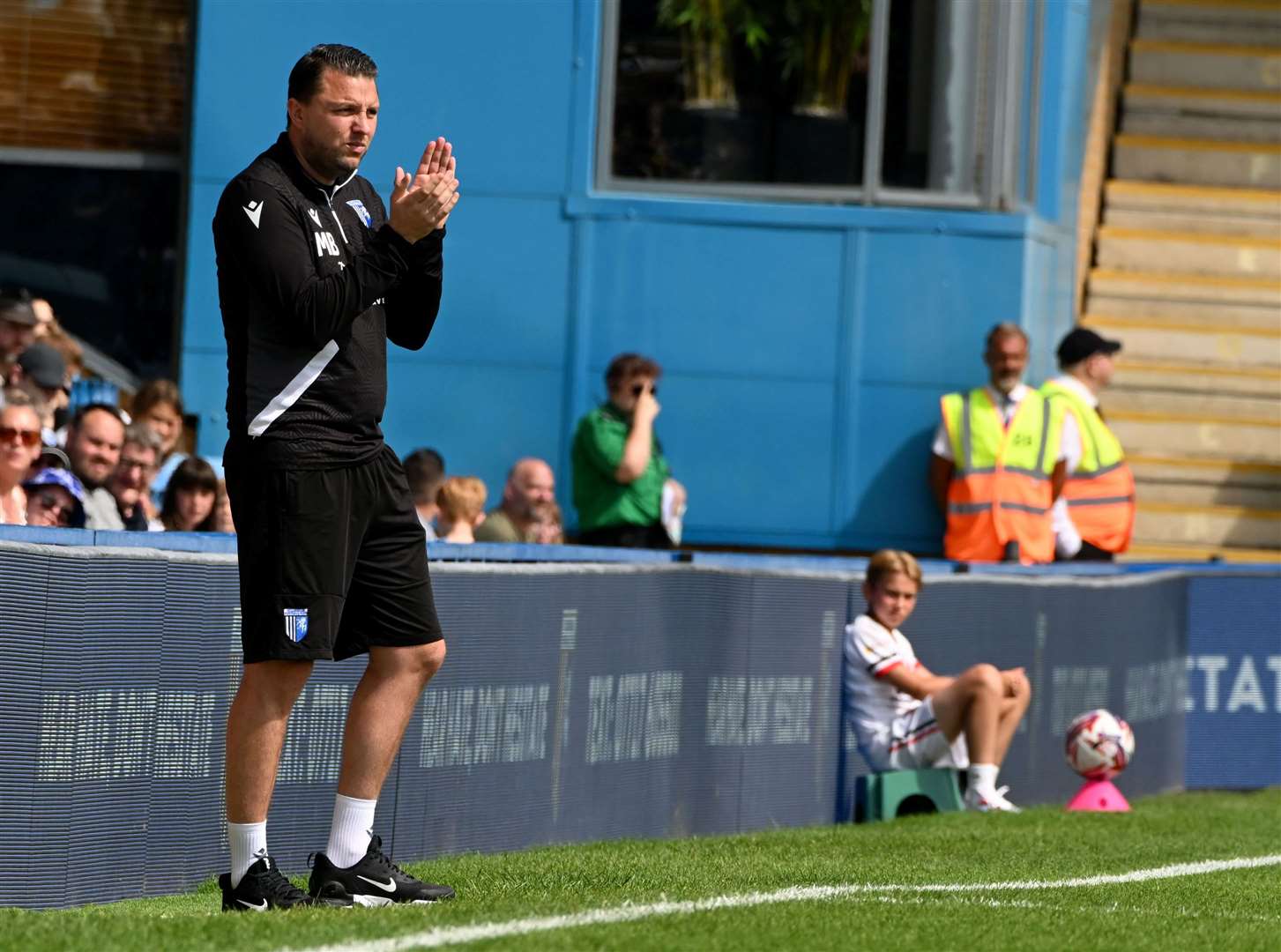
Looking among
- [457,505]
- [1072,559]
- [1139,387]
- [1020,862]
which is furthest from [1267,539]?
[1020,862]

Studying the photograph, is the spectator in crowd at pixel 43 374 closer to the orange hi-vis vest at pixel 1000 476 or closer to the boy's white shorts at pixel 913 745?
the boy's white shorts at pixel 913 745

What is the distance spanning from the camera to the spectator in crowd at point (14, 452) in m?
8.62

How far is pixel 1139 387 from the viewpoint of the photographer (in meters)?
17.4

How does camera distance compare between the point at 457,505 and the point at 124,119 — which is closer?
the point at 457,505

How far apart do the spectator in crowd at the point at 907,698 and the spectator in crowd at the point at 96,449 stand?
10.6ft

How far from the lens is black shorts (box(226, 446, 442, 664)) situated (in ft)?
19.9

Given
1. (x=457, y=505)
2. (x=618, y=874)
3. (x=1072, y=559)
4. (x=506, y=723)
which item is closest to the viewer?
(x=618, y=874)

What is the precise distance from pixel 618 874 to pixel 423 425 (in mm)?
7138

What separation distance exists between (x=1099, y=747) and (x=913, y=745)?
46.3 inches

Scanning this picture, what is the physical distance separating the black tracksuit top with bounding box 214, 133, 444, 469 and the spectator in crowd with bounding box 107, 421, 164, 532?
3771mm

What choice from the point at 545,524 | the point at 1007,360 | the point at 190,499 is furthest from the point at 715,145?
the point at 190,499

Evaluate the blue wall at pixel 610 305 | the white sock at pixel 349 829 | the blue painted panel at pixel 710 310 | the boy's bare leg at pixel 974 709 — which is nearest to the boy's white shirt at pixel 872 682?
the boy's bare leg at pixel 974 709

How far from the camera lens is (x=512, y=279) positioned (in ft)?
46.5

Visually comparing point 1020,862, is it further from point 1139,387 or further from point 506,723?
point 1139,387
